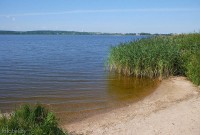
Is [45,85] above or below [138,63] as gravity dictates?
below

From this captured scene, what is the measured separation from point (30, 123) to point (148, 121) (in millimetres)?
4095

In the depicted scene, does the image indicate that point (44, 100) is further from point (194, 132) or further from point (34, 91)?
point (194, 132)

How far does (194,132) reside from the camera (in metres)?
8.70

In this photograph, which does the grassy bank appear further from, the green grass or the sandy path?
the green grass

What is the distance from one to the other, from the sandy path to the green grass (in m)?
1.78

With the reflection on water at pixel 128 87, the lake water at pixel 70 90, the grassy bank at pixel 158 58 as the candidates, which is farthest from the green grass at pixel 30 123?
the grassy bank at pixel 158 58

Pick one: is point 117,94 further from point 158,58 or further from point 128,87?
point 158,58

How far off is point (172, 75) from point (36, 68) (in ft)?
40.9

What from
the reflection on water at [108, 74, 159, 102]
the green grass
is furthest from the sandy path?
the green grass

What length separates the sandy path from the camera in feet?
29.3

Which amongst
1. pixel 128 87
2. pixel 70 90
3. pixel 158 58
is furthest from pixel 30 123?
pixel 158 58

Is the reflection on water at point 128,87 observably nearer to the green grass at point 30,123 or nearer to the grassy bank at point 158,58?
the grassy bank at point 158,58

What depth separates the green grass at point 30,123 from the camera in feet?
22.7

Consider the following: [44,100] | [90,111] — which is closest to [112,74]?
[44,100]
